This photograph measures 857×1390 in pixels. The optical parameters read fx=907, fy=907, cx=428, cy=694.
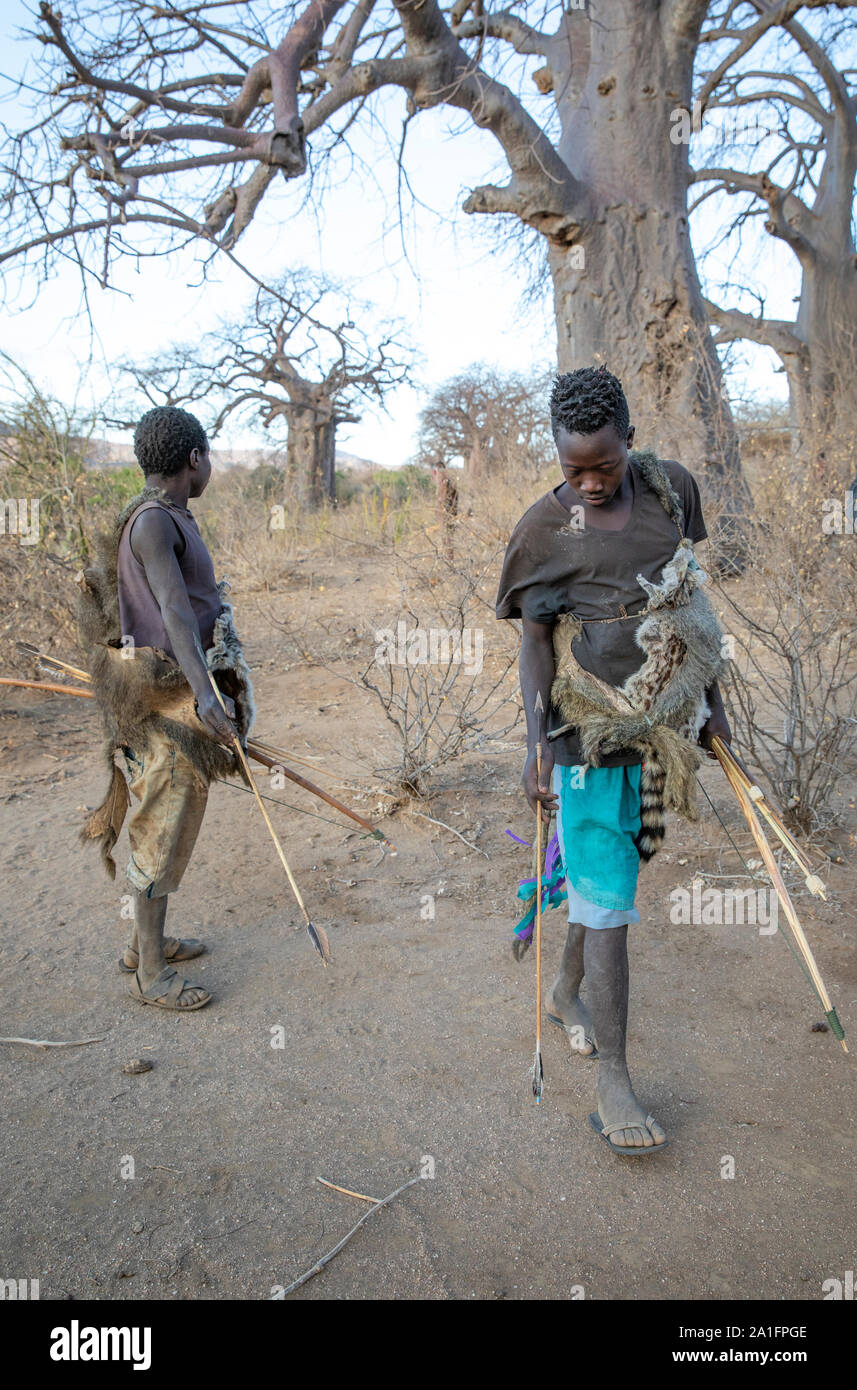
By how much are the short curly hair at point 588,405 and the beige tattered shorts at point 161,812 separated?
149 centimetres

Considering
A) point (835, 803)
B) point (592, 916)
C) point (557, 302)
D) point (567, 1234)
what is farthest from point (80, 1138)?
point (557, 302)

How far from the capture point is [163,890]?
279 cm

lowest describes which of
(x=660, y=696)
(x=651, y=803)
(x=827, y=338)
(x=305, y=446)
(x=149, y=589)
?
(x=651, y=803)

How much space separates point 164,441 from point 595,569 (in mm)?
1317

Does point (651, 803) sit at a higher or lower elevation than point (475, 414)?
lower

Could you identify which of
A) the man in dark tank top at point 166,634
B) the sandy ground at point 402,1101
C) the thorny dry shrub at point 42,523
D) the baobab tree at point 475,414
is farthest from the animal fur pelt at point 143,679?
the baobab tree at point 475,414

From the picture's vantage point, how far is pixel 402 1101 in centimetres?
232

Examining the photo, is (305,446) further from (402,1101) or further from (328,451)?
(402,1101)

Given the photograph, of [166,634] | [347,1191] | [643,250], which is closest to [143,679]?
[166,634]

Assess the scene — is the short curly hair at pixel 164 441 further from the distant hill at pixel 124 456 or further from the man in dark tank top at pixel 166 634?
the distant hill at pixel 124 456

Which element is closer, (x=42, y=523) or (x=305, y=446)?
(x=42, y=523)

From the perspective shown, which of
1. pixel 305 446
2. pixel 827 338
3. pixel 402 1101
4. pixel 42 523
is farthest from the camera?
pixel 305 446

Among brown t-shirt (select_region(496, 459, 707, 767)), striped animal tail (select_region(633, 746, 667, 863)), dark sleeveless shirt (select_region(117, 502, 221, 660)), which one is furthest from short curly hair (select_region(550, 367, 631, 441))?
dark sleeveless shirt (select_region(117, 502, 221, 660))

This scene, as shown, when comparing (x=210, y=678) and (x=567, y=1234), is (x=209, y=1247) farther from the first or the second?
Answer: (x=210, y=678)
